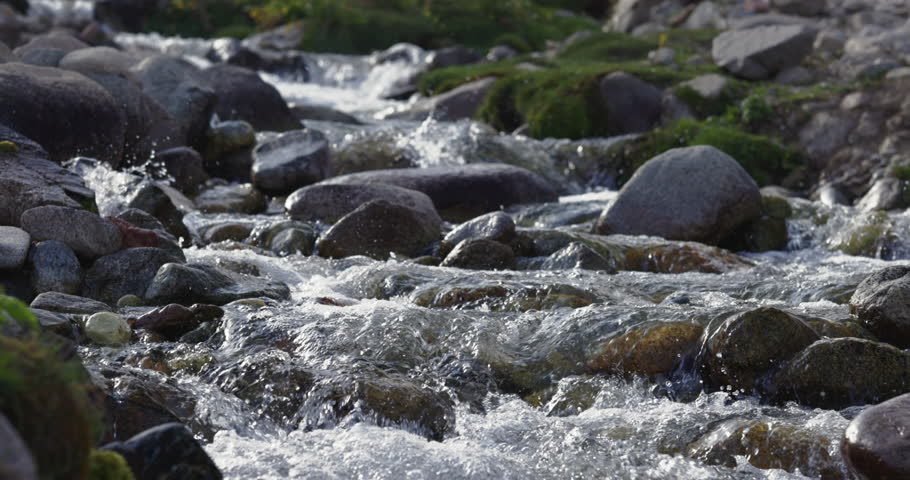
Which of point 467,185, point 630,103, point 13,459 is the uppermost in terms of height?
point 13,459

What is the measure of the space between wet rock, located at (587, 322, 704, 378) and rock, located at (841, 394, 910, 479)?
1.50m

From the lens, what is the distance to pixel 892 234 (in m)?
10.5

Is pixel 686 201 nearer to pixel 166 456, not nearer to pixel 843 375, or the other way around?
pixel 843 375

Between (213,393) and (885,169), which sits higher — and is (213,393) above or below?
above

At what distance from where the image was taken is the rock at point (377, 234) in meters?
9.32

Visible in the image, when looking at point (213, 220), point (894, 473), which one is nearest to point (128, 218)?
point (213, 220)

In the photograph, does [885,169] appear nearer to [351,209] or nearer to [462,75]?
[351,209]

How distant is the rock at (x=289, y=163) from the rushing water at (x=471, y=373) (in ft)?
9.91

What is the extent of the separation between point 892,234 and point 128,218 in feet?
24.5

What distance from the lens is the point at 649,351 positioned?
5.84 m

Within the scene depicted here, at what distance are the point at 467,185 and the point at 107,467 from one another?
9108 mm

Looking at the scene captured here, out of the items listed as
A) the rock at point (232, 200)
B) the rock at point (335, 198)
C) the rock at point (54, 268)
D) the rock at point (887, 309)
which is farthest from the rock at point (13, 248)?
the rock at point (887, 309)

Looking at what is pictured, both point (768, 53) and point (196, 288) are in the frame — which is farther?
point (768, 53)

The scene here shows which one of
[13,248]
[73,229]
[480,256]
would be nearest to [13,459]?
[13,248]
